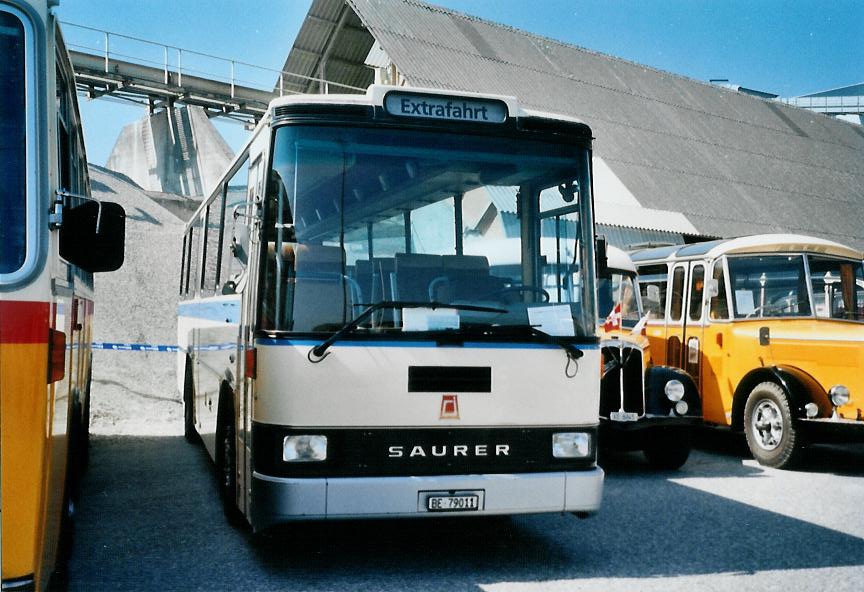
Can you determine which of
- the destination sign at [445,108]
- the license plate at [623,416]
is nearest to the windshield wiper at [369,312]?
the destination sign at [445,108]

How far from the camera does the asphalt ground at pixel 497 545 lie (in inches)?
220

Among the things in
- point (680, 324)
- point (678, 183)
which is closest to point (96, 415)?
point (680, 324)

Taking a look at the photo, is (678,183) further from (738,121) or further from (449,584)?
(449,584)

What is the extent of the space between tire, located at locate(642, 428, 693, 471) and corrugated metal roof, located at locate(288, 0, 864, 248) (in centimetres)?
1624

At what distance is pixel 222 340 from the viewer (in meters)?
7.20

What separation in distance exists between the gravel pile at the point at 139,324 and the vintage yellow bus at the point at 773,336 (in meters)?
7.21

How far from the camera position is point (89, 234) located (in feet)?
12.5

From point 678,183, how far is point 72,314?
1069 inches

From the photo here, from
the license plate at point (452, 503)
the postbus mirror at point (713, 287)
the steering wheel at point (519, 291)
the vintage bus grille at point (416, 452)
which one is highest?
the postbus mirror at point (713, 287)

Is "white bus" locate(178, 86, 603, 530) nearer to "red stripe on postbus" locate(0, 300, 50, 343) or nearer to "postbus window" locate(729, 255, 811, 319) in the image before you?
"red stripe on postbus" locate(0, 300, 50, 343)

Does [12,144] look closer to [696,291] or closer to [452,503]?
[452,503]

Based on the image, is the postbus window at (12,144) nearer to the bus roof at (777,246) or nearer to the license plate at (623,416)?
the license plate at (623,416)

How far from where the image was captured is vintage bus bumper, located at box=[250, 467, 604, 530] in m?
5.25

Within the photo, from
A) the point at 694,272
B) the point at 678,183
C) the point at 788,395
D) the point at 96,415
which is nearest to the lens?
the point at 788,395
